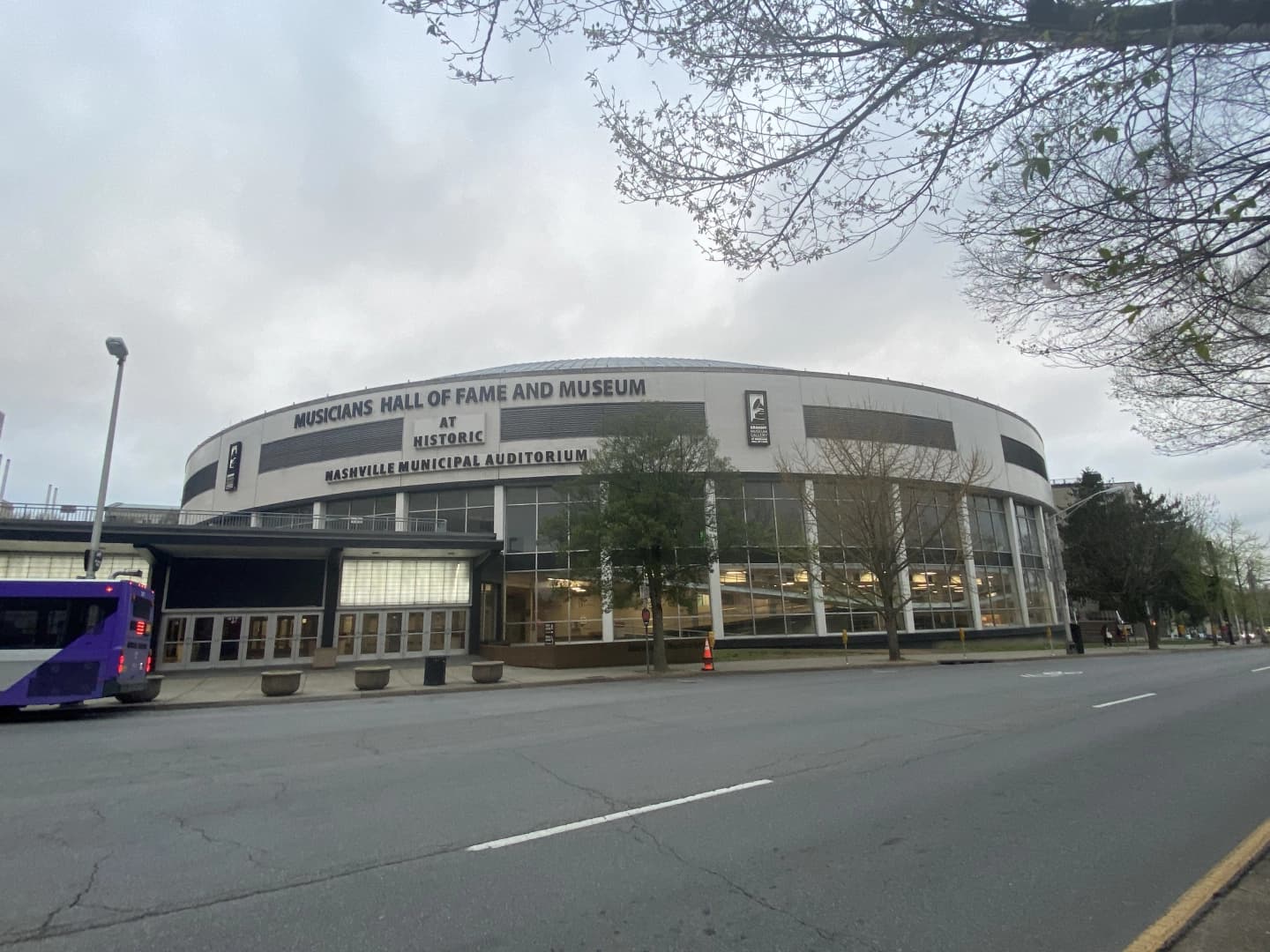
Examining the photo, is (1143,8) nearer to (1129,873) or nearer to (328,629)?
(1129,873)

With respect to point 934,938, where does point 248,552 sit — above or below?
above

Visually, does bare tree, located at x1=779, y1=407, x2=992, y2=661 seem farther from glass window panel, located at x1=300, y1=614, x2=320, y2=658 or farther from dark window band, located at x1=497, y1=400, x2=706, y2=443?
glass window panel, located at x1=300, y1=614, x2=320, y2=658

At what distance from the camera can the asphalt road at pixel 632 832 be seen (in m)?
3.78

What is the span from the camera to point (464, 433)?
35531 millimetres

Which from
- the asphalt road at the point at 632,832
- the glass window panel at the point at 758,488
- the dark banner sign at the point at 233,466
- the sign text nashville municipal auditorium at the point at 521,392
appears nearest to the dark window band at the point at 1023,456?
the glass window panel at the point at 758,488

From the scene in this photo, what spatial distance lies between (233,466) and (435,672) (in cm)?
2785

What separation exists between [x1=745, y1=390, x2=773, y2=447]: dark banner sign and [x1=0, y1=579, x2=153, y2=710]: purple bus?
27.6m

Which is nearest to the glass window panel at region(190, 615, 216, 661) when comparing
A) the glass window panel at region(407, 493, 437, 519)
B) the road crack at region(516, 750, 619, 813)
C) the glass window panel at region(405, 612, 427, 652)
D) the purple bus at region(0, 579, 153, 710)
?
the glass window panel at region(405, 612, 427, 652)

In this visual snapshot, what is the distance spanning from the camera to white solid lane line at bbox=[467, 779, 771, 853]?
5035mm

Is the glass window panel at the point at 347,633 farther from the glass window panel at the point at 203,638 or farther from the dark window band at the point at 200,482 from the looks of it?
the dark window band at the point at 200,482

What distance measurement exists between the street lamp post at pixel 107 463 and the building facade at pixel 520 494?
12.4m

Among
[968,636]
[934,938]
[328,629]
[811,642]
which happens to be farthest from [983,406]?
[934,938]

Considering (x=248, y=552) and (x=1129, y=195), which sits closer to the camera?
(x=1129, y=195)

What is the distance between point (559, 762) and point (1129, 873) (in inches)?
209
